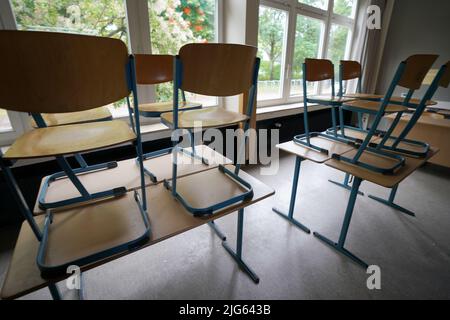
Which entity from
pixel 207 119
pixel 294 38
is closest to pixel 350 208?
pixel 207 119

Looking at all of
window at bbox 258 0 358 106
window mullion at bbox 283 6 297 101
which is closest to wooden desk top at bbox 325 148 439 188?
window at bbox 258 0 358 106

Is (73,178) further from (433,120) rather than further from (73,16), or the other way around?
(433,120)

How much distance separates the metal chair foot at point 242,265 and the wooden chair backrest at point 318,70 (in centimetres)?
127

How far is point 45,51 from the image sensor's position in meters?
0.57

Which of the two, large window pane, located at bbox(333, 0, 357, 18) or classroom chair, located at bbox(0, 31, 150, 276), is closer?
classroom chair, located at bbox(0, 31, 150, 276)

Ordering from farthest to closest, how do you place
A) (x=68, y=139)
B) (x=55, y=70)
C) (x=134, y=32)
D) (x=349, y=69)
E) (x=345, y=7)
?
(x=345, y=7), (x=349, y=69), (x=134, y=32), (x=68, y=139), (x=55, y=70)

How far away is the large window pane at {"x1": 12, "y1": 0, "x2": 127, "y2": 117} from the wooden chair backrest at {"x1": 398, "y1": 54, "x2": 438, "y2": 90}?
196cm

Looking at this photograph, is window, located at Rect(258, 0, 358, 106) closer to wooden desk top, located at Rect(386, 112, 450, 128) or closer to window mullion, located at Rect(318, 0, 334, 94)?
window mullion, located at Rect(318, 0, 334, 94)

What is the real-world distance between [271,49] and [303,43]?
0.63m

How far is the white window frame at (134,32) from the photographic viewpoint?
1.43 metres

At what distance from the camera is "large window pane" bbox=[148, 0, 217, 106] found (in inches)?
76.4

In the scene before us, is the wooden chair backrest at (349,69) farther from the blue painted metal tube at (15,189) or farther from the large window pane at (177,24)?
the blue painted metal tube at (15,189)

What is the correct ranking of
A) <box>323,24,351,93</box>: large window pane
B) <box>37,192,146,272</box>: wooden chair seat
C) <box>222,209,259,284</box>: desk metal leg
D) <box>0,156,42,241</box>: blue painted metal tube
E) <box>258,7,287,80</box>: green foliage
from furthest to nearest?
<box>323,24,351,93</box>: large window pane, <box>258,7,287,80</box>: green foliage, <box>222,209,259,284</box>: desk metal leg, <box>37,192,146,272</box>: wooden chair seat, <box>0,156,42,241</box>: blue painted metal tube

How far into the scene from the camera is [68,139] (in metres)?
0.85
